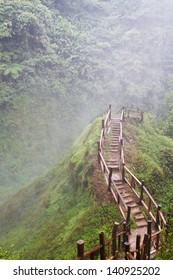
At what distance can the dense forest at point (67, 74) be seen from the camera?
28094 mm

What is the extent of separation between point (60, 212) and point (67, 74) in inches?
861

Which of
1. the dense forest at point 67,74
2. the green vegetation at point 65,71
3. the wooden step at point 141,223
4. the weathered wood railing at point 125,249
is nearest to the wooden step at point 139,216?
the wooden step at point 141,223

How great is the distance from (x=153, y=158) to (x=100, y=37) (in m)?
26.6

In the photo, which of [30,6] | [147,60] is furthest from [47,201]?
[147,60]

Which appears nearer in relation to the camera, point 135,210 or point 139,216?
point 139,216

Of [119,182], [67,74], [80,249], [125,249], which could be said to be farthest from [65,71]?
[80,249]

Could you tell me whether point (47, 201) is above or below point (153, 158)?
below

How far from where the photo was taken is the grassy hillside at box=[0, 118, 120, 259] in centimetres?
1280

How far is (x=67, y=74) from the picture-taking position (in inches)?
1375

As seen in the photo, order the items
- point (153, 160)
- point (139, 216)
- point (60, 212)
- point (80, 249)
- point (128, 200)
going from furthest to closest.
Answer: point (153, 160)
point (60, 212)
point (128, 200)
point (139, 216)
point (80, 249)

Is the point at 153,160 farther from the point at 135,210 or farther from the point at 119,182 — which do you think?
the point at 135,210

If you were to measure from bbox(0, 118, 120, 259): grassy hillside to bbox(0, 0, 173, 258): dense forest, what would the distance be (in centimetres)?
209

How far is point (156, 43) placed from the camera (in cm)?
4012

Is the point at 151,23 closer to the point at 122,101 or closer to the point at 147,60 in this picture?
the point at 147,60
